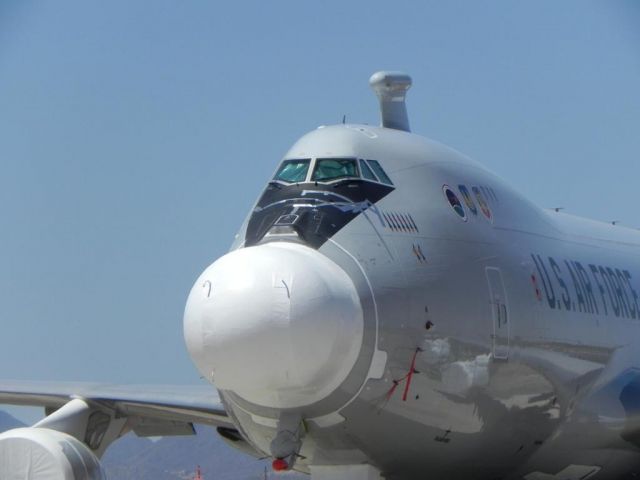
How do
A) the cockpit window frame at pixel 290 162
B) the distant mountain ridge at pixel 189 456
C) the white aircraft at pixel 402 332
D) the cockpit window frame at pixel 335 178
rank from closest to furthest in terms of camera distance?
the white aircraft at pixel 402 332 < the cockpit window frame at pixel 335 178 < the cockpit window frame at pixel 290 162 < the distant mountain ridge at pixel 189 456

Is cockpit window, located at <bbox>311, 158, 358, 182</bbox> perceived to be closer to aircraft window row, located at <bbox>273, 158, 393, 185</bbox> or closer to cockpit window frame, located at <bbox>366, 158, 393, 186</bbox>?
aircraft window row, located at <bbox>273, 158, 393, 185</bbox>

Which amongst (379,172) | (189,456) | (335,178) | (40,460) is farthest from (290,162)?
(189,456)

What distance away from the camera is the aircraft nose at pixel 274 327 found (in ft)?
48.8

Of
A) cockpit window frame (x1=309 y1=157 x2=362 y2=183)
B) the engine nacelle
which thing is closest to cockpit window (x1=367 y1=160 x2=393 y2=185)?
cockpit window frame (x1=309 y1=157 x2=362 y2=183)

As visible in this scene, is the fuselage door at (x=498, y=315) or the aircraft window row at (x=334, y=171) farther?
the fuselage door at (x=498, y=315)

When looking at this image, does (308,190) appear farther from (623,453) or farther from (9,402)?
(9,402)

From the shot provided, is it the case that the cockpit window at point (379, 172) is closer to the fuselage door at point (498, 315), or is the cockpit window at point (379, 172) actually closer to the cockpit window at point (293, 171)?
the cockpit window at point (293, 171)

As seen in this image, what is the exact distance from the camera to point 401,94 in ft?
66.1

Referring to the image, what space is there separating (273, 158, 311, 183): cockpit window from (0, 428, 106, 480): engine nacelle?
4.84 metres

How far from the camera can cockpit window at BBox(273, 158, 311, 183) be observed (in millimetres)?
17562

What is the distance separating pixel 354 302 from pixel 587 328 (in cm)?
598

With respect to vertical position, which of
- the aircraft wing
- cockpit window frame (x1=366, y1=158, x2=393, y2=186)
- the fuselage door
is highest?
cockpit window frame (x1=366, y1=158, x2=393, y2=186)

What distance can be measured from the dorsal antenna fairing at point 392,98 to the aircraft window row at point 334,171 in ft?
7.14

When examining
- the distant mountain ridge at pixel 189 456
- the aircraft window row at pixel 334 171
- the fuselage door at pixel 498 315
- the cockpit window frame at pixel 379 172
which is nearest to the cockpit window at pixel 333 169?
the aircraft window row at pixel 334 171
